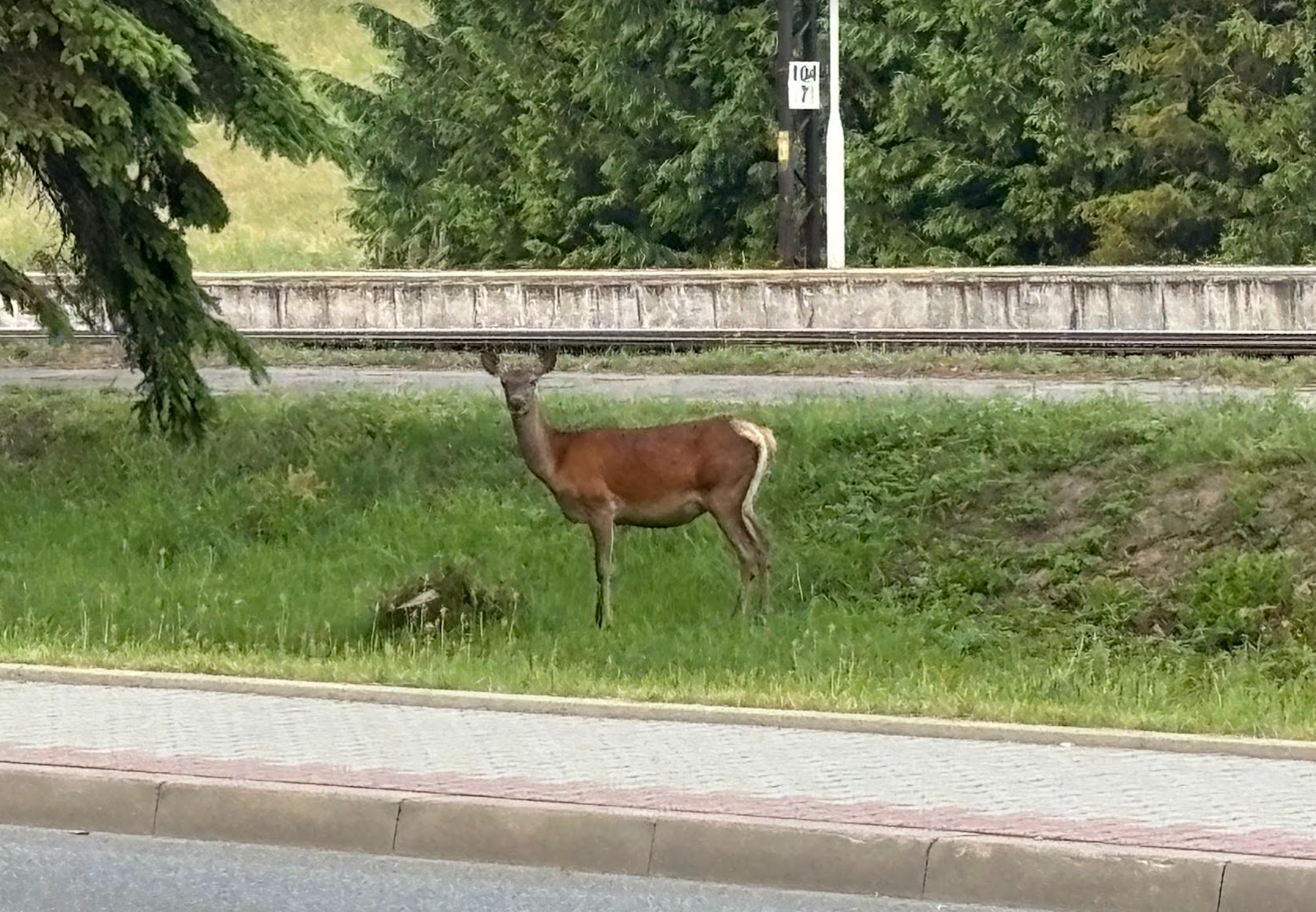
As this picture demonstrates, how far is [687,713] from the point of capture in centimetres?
942

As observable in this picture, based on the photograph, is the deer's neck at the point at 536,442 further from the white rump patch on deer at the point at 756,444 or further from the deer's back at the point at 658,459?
the white rump patch on deer at the point at 756,444

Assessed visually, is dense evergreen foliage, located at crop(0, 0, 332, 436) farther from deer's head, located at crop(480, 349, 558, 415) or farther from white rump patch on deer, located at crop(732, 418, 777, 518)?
white rump patch on deer, located at crop(732, 418, 777, 518)

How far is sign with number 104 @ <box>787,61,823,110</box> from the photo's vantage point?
32906mm

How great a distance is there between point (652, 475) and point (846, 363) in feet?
31.6

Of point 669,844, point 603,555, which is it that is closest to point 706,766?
point 669,844

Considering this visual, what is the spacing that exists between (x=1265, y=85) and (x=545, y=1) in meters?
16.0

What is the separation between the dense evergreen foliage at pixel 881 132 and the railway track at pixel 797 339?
12.5 metres

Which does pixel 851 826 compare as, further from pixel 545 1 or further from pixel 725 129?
pixel 545 1

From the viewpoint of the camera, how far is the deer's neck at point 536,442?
12.9 meters

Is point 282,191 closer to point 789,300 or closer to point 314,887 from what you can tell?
point 789,300

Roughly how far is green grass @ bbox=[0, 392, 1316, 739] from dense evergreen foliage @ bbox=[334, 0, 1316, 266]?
69.5 ft

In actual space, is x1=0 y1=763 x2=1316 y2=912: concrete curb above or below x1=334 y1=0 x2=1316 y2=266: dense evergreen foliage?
below

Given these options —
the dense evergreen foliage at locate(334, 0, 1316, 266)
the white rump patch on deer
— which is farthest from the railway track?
the dense evergreen foliage at locate(334, 0, 1316, 266)

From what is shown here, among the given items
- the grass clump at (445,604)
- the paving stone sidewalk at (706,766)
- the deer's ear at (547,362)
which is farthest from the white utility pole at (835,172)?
the paving stone sidewalk at (706,766)
